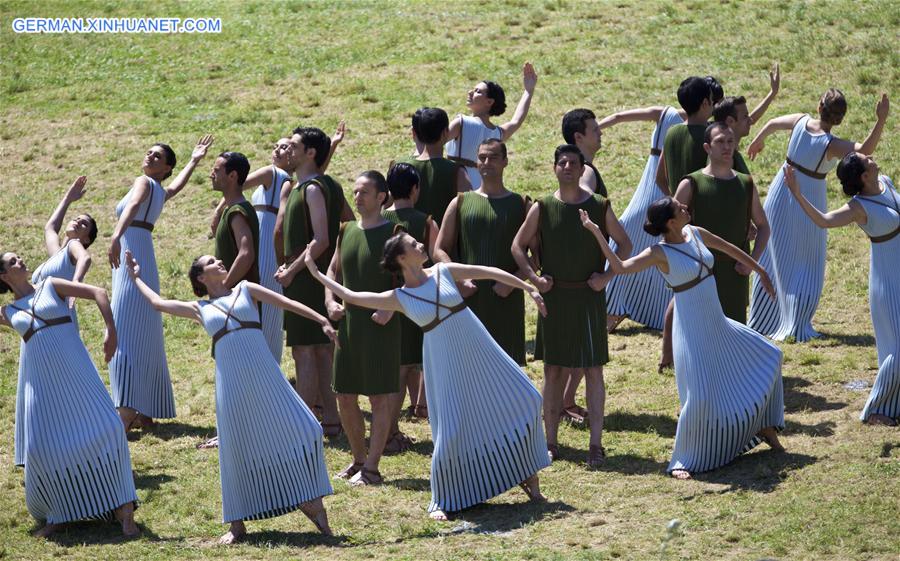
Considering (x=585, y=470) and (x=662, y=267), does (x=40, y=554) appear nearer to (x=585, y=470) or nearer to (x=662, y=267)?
(x=585, y=470)

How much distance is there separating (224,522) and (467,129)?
14.5ft

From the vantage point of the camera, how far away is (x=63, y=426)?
916 centimetres

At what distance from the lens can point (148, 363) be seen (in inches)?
451

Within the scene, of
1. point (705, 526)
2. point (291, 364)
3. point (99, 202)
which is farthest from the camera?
point (99, 202)

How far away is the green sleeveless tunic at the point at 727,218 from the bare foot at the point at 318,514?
3.30 meters

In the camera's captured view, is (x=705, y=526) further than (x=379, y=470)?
No

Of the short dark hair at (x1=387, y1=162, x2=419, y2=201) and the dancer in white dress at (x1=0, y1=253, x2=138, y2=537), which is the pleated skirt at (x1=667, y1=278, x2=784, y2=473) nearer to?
the short dark hair at (x1=387, y1=162, x2=419, y2=201)

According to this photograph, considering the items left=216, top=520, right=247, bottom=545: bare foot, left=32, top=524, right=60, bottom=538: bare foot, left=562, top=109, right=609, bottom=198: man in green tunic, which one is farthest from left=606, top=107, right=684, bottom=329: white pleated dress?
left=32, top=524, right=60, bottom=538: bare foot

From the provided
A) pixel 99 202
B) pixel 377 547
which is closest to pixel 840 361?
pixel 377 547

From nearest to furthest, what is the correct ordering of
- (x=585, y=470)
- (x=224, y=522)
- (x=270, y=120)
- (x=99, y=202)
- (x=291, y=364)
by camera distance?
1. (x=224, y=522)
2. (x=585, y=470)
3. (x=291, y=364)
4. (x=99, y=202)
5. (x=270, y=120)

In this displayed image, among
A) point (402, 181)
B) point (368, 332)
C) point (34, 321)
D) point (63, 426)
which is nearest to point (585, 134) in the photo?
point (402, 181)

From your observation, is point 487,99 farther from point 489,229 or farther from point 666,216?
point 666,216

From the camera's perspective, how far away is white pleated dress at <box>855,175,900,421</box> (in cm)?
995

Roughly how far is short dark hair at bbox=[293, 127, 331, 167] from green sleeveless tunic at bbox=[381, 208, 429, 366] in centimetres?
89
